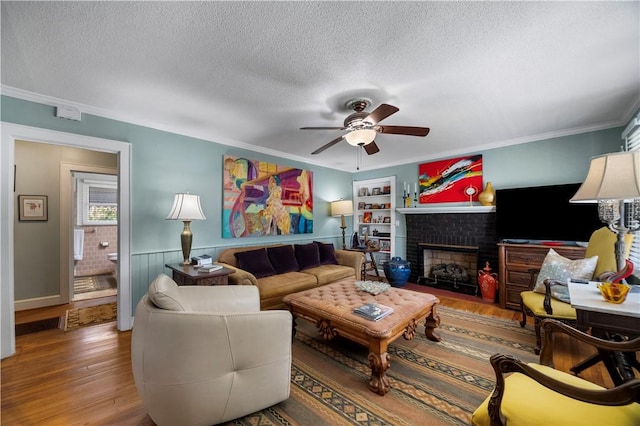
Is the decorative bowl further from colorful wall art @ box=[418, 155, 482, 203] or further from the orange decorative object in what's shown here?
colorful wall art @ box=[418, 155, 482, 203]

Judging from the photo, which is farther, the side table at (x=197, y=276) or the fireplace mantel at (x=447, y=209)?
the fireplace mantel at (x=447, y=209)

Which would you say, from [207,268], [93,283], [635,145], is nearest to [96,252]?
[93,283]

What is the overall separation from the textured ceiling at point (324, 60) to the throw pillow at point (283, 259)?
1.78 meters

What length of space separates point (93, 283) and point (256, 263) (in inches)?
141

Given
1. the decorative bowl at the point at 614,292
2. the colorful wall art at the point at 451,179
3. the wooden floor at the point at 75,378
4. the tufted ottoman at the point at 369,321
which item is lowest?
the wooden floor at the point at 75,378

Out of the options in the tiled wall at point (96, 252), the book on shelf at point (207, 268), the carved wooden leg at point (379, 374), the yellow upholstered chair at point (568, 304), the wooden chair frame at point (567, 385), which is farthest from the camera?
the tiled wall at point (96, 252)

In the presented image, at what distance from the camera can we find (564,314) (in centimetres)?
214

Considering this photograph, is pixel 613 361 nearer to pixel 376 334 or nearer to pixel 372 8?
pixel 376 334

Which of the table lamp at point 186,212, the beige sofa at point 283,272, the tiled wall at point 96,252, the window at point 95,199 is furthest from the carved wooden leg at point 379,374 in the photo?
the tiled wall at point 96,252

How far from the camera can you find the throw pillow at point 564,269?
232cm

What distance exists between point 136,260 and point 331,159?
3348mm

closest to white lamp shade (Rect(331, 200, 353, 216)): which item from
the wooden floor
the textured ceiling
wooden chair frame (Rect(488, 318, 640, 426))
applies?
the textured ceiling

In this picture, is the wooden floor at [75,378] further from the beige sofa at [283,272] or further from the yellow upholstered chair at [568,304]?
the beige sofa at [283,272]

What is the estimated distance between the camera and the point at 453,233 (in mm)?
4203
